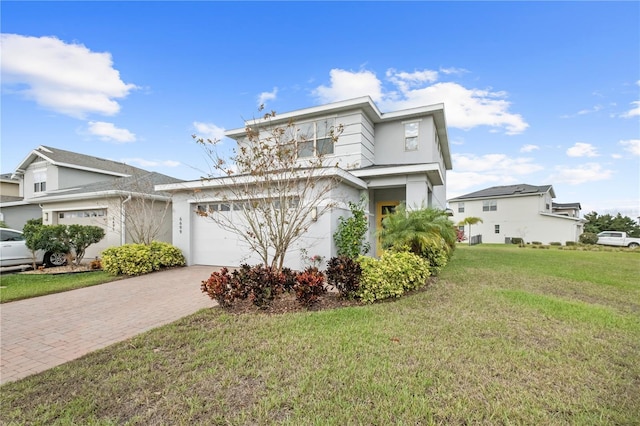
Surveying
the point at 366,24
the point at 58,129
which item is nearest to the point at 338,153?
the point at 366,24

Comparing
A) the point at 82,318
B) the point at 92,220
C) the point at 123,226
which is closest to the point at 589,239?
the point at 123,226

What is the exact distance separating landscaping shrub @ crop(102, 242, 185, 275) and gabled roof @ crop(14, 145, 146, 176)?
31.6 feet

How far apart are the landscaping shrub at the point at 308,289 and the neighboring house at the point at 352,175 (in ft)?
11.2

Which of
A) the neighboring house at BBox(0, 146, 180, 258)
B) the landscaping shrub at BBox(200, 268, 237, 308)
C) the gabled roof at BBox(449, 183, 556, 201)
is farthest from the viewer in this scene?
the gabled roof at BBox(449, 183, 556, 201)

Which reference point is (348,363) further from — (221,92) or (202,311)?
(221,92)

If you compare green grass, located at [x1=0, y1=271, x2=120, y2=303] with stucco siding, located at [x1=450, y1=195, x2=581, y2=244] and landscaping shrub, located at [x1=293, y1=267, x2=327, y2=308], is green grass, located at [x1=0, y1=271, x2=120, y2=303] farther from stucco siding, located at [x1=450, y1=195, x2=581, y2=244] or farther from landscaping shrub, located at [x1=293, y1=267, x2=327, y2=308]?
stucco siding, located at [x1=450, y1=195, x2=581, y2=244]

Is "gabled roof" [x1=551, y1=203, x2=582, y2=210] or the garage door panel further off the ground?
"gabled roof" [x1=551, y1=203, x2=582, y2=210]

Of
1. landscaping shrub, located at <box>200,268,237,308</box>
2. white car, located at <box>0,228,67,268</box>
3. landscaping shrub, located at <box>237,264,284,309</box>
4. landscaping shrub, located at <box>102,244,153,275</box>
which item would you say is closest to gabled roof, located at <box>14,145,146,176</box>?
white car, located at <box>0,228,67,268</box>

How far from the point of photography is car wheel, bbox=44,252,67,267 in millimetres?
11805

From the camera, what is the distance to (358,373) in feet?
10.7

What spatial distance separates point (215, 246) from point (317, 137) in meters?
5.93

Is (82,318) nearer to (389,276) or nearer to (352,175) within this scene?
(389,276)

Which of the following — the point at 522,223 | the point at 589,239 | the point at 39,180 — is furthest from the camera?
the point at 522,223

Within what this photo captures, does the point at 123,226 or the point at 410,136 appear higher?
the point at 410,136
